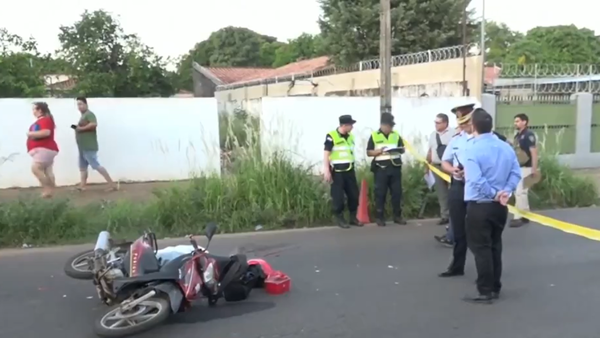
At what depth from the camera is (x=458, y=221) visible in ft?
20.4

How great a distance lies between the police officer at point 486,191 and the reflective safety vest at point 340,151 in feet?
11.0

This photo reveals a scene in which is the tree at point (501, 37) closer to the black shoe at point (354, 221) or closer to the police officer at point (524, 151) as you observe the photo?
the police officer at point (524, 151)

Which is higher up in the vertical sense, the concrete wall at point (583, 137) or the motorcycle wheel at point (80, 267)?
the concrete wall at point (583, 137)

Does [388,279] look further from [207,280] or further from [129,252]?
[129,252]

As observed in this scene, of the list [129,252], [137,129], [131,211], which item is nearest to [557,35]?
[137,129]

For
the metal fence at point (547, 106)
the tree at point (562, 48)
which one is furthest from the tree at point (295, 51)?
the metal fence at point (547, 106)

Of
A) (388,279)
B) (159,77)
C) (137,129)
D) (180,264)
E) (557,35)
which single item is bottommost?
(388,279)

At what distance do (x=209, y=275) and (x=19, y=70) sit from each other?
12292 millimetres

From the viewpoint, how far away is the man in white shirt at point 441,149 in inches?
335

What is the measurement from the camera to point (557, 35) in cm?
4347

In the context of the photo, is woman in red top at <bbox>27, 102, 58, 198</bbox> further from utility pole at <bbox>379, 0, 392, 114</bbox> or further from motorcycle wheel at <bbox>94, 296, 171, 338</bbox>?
motorcycle wheel at <bbox>94, 296, 171, 338</bbox>

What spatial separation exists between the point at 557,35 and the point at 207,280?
143 ft

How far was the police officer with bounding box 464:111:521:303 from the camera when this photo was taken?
5.37 m

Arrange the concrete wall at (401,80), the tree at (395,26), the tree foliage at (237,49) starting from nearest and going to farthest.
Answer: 1. the concrete wall at (401,80)
2. the tree at (395,26)
3. the tree foliage at (237,49)
